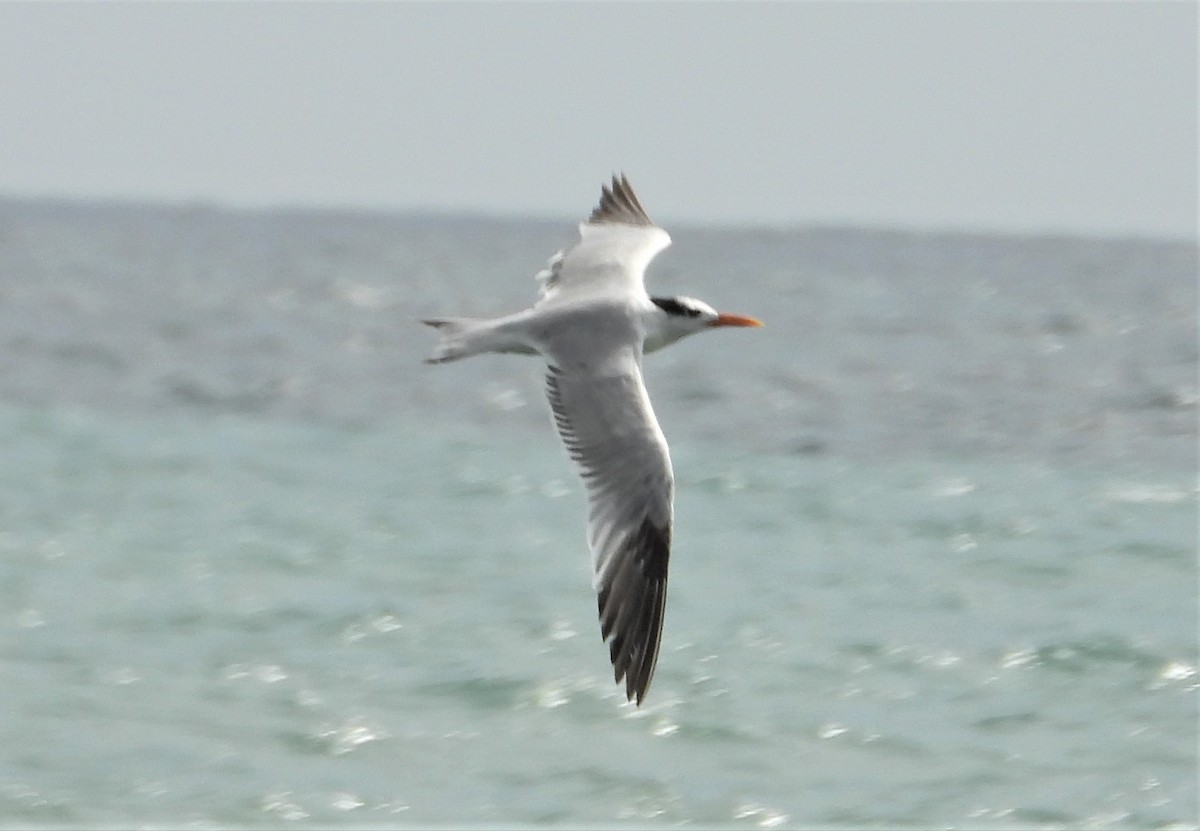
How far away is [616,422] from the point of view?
743 centimetres

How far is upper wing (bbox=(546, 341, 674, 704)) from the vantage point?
7223 mm

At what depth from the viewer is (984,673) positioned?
1144 cm

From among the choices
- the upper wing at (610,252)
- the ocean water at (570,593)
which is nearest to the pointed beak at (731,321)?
the upper wing at (610,252)

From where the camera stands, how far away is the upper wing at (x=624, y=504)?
7.22m

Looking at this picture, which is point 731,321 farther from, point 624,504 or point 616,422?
point 624,504

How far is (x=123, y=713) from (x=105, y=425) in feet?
31.6

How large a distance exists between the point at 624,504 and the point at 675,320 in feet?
3.28

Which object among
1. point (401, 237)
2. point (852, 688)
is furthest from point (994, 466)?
point (401, 237)

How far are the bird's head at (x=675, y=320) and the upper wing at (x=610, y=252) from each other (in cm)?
23

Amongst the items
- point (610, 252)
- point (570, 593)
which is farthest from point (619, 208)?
point (570, 593)

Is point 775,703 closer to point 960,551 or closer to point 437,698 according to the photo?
point 437,698

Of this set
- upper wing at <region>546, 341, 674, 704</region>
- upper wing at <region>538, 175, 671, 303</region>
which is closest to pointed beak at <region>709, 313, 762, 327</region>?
upper wing at <region>538, 175, 671, 303</region>

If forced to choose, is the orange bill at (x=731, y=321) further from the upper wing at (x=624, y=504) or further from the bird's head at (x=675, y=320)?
the upper wing at (x=624, y=504)

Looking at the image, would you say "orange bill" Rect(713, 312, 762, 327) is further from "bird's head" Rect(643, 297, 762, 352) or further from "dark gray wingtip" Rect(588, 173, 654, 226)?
"dark gray wingtip" Rect(588, 173, 654, 226)
